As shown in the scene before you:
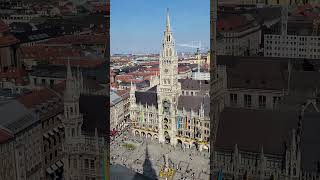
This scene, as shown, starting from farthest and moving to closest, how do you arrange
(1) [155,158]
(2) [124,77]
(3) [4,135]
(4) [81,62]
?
(2) [124,77], (1) [155,158], (4) [81,62], (3) [4,135]

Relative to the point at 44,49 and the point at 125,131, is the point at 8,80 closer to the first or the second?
the point at 44,49

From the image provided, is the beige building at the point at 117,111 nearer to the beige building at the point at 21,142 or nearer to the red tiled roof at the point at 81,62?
the red tiled roof at the point at 81,62

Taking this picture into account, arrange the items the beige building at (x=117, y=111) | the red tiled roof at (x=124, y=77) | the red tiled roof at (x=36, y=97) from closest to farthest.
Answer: the red tiled roof at (x=36, y=97), the beige building at (x=117, y=111), the red tiled roof at (x=124, y=77)

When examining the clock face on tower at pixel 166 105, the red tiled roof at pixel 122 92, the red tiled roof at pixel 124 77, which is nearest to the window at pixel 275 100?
the clock face on tower at pixel 166 105

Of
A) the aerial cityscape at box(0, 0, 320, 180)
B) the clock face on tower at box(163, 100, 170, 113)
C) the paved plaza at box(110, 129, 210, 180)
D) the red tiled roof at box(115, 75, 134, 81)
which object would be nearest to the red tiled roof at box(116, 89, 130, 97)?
the clock face on tower at box(163, 100, 170, 113)

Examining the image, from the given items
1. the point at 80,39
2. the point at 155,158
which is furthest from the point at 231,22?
the point at 155,158

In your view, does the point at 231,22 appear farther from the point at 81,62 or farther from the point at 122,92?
the point at 122,92

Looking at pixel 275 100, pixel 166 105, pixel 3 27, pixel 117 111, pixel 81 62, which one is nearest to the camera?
pixel 3 27
